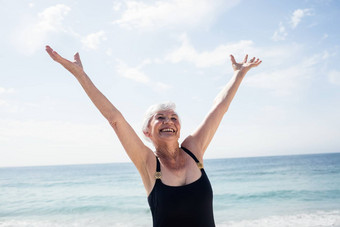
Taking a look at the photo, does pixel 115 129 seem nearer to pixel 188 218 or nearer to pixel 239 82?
pixel 188 218

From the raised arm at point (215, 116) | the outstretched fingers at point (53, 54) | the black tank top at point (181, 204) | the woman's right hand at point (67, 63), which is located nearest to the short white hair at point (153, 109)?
the raised arm at point (215, 116)

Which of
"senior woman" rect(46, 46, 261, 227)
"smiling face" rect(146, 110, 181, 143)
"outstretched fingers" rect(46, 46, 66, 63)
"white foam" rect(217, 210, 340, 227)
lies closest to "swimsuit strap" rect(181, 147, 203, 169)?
"senior woman" rect(46, 46, 261, 227)

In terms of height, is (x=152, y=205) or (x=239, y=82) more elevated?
(x=239, y=82)

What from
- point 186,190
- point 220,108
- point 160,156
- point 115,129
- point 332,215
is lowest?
point 332,215

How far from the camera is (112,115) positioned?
2262 millimetres

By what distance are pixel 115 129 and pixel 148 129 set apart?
0.47 metres

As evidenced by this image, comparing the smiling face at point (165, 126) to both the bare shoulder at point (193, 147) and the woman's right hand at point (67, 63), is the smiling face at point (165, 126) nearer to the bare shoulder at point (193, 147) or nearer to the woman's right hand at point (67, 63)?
the bare shoulder at point (193, 147)

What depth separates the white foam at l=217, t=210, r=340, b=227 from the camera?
32.9 ft

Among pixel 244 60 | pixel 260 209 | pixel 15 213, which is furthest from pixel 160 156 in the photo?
pixel 15 213

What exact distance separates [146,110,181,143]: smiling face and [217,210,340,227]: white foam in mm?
9233

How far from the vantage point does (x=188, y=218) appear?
213 cm

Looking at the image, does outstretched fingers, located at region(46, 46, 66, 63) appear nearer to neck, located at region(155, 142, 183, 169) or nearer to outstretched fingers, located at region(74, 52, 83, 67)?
outstretched fingers, located at region(74, 52, 83, 67)

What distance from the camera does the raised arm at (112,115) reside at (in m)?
2.27

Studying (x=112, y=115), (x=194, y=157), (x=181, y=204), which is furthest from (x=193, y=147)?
(x=112, y=115)
